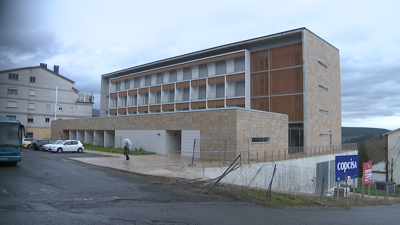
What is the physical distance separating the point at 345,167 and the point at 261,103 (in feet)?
68.0

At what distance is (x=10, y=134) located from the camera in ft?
53.2

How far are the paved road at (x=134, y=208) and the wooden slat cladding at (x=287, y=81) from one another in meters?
21.9

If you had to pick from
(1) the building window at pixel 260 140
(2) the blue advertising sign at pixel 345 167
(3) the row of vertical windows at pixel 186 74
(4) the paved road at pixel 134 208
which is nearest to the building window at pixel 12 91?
(3) the row of vertical windows at pixel 186 74

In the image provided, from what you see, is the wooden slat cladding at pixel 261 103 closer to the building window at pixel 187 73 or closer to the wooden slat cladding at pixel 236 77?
the wooden slat cladding at pixel 236 77

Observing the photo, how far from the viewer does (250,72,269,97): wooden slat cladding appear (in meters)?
32.0

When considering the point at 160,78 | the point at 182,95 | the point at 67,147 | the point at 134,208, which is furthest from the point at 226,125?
the point at 160,78

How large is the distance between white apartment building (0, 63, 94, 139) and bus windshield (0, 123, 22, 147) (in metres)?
20.9

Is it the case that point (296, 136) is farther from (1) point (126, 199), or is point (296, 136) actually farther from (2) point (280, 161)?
(1) point (126, 199)

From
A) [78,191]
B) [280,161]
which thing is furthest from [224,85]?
[78,191]

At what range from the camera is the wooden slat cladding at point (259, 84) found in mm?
32000

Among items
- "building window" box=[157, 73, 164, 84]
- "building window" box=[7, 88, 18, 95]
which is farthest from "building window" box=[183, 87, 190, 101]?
"building window" box=[7, 88, 18, 95]

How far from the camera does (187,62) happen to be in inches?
1484

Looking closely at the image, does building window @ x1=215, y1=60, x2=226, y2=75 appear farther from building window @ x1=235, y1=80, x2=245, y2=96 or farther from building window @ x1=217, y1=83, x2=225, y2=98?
building window @ x1=235, y1=80, x2=245, y2=96

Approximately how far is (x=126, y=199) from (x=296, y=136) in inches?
996
